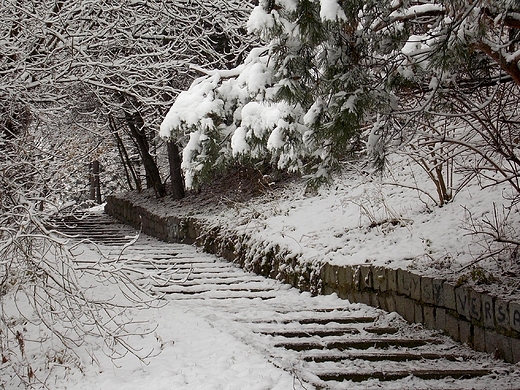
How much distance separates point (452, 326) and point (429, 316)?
29cm

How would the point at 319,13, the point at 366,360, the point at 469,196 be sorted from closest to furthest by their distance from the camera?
the point at 319,13 → the point at 366,360 → the point at 469,196

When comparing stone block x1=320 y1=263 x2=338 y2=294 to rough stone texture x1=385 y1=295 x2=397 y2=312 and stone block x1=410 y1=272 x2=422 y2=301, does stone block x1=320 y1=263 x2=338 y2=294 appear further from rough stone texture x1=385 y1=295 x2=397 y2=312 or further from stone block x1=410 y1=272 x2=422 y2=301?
stone block x1=410 y1=272 x2=422 y2=301

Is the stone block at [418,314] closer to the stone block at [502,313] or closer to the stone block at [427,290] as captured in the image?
the stone block at [427,290]

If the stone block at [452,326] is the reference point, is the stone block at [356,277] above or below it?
above

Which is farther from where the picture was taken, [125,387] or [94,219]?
[94,219]

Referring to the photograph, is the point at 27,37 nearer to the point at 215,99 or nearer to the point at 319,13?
the point at 215,99

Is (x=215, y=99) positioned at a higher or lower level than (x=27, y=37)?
lower

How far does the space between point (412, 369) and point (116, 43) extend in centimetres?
566

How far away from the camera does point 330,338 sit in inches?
195

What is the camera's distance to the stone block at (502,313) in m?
4.18

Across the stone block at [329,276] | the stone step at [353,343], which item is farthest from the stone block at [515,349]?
the stone block at [329,276]

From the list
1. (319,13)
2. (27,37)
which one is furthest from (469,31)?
(27,37)

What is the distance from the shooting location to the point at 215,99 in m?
6.55

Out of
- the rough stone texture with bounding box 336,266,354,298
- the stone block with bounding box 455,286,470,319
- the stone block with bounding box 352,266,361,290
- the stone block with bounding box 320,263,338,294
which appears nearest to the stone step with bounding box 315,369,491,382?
the stone block with bounding box 455,286,470,319
